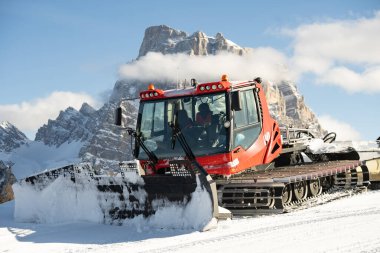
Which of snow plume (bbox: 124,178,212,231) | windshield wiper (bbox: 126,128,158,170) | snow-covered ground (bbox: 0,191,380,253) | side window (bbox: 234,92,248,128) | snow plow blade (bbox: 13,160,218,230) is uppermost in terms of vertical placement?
side window (bbox: 234,92,248,128)

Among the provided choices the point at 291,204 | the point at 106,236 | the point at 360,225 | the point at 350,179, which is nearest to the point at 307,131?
the point at 350,179

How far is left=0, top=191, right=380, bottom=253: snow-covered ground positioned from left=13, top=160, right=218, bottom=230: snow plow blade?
292mm

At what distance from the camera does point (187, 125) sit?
945 centimetres

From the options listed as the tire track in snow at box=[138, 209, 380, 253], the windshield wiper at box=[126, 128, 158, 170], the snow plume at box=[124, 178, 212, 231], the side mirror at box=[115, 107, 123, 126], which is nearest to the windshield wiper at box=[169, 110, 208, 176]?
the windshield wiper at box=[126, 128, 158, 170]

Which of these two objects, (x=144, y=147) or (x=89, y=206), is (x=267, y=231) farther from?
(x=144, y=147)

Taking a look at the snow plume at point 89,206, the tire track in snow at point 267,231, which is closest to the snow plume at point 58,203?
the snow plume at point 89,206

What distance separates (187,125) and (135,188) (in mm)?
2024

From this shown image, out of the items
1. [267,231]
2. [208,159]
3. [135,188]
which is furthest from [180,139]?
[267,231]

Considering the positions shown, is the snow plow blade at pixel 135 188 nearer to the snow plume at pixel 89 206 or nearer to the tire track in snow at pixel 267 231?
the snow plume at pixel 89 206

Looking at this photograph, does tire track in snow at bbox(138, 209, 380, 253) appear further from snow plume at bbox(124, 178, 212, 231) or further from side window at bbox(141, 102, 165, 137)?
side window at bbox(141, 102, 165, 137)

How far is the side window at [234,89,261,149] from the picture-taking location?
30.5ft

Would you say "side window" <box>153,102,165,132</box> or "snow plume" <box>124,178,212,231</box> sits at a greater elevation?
"side window" <box>153,102,165,132</box>

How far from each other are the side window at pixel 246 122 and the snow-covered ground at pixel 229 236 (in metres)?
1.65

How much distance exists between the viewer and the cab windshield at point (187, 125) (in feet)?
30.1
